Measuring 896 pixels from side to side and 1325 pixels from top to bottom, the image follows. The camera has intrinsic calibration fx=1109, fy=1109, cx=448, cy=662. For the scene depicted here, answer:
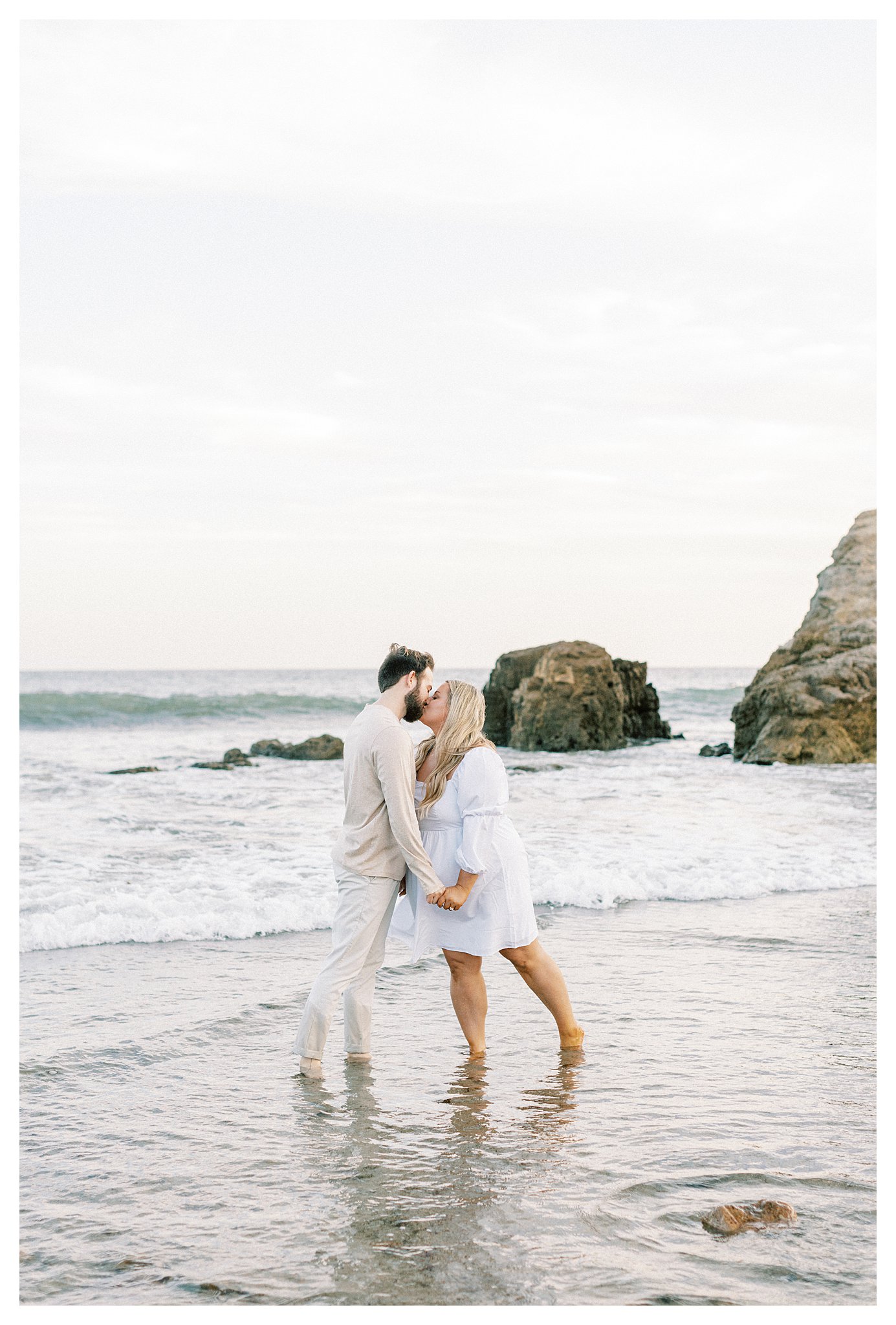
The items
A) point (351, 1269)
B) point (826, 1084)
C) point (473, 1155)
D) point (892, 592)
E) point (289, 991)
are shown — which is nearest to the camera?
point (892, 592)

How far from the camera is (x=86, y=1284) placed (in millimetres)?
3434

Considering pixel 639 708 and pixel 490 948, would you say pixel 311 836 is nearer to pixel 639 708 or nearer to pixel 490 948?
pixel 490 948

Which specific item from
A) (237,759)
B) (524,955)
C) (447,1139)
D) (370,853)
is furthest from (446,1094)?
(237,759)

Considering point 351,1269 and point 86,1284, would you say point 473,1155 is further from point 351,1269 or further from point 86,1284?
point 86,1284

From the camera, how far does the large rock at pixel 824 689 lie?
23547mm

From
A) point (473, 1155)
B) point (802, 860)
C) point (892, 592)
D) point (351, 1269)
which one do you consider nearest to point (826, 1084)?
point (473, 1155)

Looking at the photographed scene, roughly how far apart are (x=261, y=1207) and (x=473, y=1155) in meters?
0.89

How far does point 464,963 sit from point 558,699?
22.7m

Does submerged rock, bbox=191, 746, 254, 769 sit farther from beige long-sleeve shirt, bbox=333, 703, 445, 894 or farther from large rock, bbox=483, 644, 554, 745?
beige long-sleeve shirt, bbox=333, 703, 445, 894

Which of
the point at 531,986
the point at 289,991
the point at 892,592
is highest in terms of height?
the point at 892,592

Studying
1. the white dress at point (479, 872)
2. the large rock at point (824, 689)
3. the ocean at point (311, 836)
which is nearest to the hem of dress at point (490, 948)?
the white dress at point (479, 872)

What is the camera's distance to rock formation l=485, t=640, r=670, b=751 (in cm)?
2797

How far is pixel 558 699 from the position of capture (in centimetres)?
2823

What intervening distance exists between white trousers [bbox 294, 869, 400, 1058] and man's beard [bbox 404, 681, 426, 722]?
2.84ft
